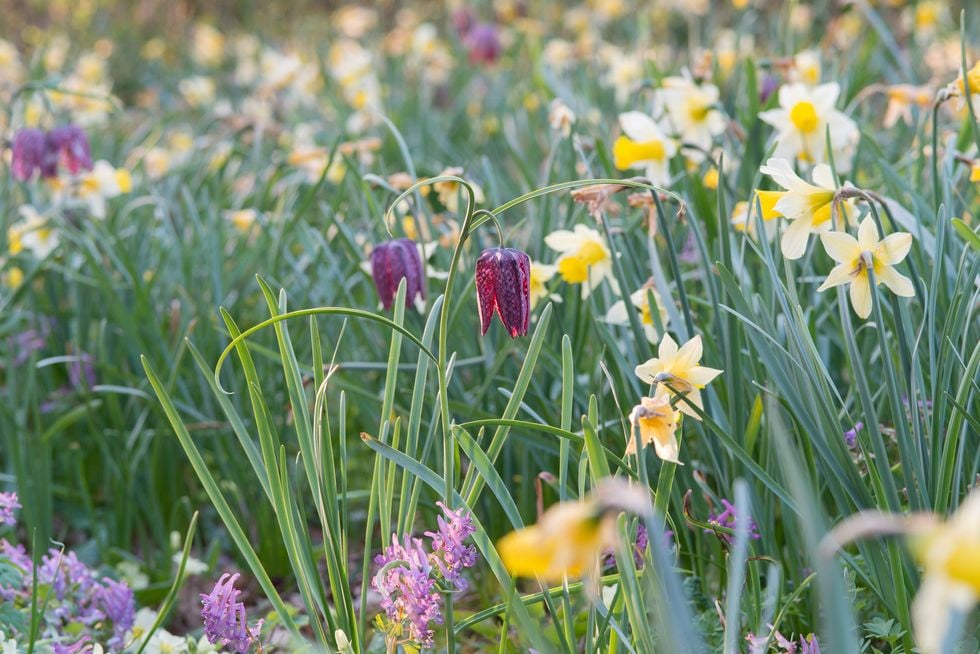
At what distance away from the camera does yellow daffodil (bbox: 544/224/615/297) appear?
178cm

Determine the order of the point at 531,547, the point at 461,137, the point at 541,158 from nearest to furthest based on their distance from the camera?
the point at 531,547 → the point at 541,158 → the point at 461,137

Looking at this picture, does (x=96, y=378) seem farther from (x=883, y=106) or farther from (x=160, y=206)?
(x=883, y=106)

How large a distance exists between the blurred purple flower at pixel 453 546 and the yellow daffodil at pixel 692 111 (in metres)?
1.36

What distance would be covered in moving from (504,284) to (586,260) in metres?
0.54

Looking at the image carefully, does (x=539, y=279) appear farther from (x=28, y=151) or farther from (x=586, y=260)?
(x=28, y=151)

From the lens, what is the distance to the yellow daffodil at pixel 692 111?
95.2 inches

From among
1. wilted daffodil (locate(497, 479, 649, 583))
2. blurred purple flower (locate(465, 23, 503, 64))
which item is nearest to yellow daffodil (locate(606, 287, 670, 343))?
wilted daffodil (locate(497, 479, 649, 583))

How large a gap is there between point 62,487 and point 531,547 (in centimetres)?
198

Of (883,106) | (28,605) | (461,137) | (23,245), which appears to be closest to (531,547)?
(28,605)

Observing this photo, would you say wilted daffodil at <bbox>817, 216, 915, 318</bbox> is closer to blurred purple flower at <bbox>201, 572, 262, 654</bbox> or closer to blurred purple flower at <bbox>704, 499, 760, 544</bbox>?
blurred purple flower at <bbox>704, 499, 760, 544</bbox>

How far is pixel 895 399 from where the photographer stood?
132 centimetres

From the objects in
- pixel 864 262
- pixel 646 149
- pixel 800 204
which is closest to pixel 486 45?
pixel 646 149

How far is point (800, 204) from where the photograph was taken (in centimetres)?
145

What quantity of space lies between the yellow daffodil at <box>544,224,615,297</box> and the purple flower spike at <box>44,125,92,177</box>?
60.1 inches
